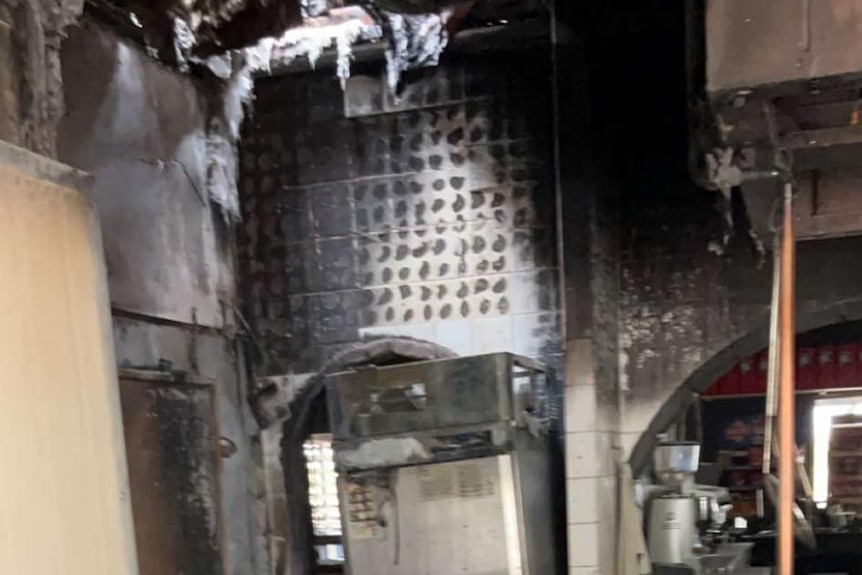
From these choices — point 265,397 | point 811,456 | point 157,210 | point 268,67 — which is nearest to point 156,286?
point 157,210

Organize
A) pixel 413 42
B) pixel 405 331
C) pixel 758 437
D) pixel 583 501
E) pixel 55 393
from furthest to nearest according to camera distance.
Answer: pixel 758 437 < pixel 405 331 < pixel 413 42 < pixel 583 501 < pixel 55 393

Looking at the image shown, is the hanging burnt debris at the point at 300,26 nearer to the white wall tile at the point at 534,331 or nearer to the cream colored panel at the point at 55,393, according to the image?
the white wall tile at the point at 534,331

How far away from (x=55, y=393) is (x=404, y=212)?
3.10 meters

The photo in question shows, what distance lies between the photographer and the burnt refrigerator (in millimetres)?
4125

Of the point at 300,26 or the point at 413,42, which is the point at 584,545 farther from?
the point at 300,26

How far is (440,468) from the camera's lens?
13.9 ft

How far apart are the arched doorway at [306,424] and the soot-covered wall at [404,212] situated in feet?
0.23

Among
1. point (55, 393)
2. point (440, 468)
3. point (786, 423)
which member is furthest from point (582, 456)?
point (55, 393)

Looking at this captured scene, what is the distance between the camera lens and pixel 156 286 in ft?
14.2

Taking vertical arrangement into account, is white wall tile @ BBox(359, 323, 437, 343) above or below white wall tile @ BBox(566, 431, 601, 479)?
above

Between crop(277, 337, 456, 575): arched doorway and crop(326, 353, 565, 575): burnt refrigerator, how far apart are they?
52 cm

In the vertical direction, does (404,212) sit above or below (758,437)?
above

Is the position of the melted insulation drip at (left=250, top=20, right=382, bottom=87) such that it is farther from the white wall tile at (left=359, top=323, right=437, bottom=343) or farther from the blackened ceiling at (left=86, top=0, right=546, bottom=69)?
the white wall tile at (left=359, top=323, right=437, bottom=343)

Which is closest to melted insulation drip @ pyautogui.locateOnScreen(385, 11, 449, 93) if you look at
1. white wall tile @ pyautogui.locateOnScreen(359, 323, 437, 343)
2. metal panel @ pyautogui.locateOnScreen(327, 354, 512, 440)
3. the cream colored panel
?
white wall tile @ pyautogui.locateOnScreen(359, 323, 437, 343)
